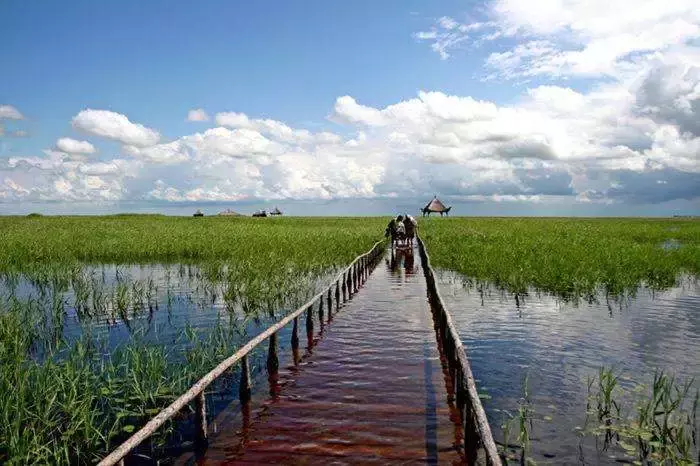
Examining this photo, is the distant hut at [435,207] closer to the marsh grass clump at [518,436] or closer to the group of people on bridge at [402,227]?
the group of people on bridge at [402,227]

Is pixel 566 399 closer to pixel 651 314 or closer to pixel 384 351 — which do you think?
pixel 384 351

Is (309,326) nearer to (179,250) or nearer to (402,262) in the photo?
Result: (402,262)

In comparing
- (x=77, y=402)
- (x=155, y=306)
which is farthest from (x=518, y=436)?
(x=155, y=306)

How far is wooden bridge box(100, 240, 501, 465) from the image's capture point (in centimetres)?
566

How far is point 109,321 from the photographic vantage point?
502 inches

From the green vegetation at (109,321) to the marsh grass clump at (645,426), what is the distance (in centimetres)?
557

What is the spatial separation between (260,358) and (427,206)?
2837 inches

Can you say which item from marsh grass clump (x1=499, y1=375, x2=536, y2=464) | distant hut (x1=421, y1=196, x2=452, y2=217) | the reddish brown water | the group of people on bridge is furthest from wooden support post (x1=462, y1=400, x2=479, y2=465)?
distant hut (x1=421, y1=196, x2=452, y2=217)

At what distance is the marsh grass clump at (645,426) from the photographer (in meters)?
5.95

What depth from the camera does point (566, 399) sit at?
779cm

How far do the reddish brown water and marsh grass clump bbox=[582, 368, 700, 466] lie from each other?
195 centimetres

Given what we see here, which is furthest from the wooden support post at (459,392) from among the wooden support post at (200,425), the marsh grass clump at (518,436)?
the wooden support post at (200,425)

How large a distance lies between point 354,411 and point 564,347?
18.3 ft

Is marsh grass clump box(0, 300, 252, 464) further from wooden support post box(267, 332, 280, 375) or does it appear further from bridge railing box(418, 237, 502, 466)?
bridge railing box(418, 237, 502, 466)
